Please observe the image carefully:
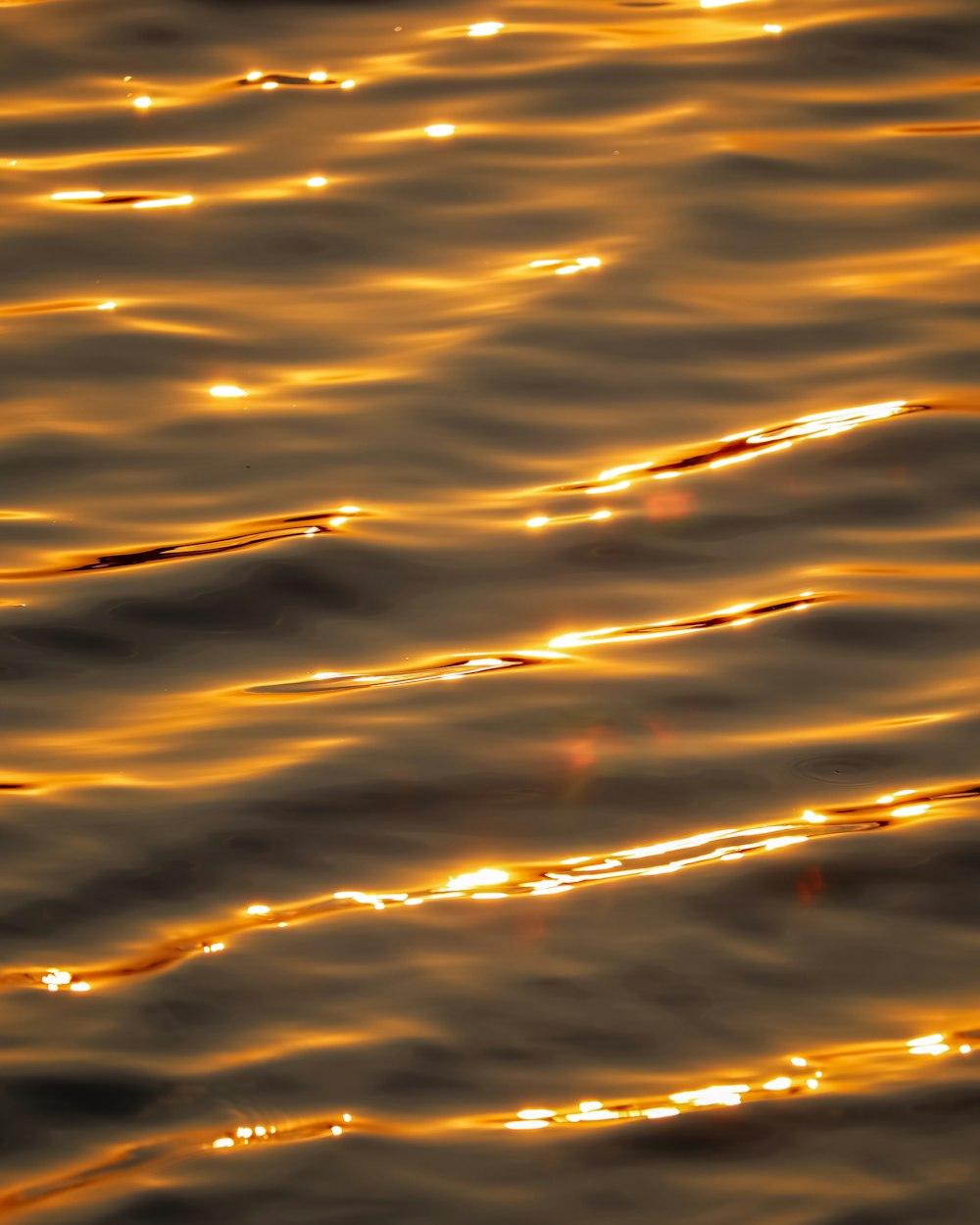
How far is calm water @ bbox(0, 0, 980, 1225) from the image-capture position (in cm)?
185

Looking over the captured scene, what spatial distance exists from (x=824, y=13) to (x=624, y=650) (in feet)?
6.52

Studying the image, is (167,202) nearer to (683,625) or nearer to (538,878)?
(683,625)

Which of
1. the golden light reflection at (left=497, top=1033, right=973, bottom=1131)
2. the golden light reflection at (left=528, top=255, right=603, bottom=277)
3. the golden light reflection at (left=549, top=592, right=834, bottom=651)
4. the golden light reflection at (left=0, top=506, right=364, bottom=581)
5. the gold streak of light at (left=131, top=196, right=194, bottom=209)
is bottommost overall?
the golden light reflection at (left=497, top=1033, right=973, bottom=1131)

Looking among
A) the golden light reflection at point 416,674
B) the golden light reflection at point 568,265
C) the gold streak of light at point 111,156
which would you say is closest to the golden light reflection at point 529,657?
the golden light reflection at point 416,674

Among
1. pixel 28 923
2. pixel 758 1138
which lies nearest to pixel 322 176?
pixel 28 923

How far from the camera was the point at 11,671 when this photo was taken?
98.6 inches

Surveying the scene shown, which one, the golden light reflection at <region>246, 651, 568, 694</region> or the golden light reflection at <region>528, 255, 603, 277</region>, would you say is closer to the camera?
the golden light reflection at <region>246, 651, 568, 694</region>

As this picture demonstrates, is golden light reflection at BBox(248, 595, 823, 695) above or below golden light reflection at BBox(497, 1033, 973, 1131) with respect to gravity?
above

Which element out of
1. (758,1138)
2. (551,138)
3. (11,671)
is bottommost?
(758,1138)

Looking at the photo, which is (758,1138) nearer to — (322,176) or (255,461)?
(255,461)

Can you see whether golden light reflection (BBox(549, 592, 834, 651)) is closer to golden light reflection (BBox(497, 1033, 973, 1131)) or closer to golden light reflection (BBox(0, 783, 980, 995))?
golden light reflection (BBox(0, 783, 980, 995))

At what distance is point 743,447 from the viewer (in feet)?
9.38

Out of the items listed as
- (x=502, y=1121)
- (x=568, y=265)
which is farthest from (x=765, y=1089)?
(x=568, y=265)

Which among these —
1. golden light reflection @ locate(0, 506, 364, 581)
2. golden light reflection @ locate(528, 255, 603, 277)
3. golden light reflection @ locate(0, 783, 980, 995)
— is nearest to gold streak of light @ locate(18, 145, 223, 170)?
golden light reflection @ locate(528, 255, 603, 277)
